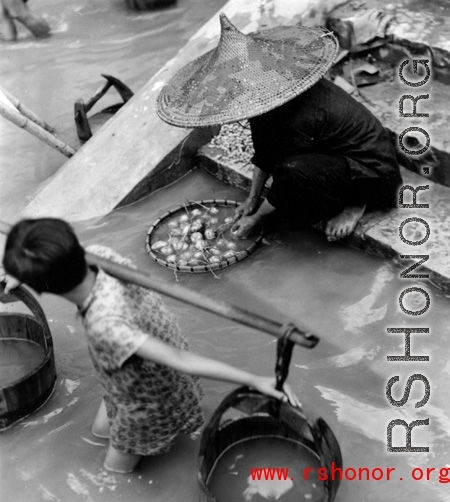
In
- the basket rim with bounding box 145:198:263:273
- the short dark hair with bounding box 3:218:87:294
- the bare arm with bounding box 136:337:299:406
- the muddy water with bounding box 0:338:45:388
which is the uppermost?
the short dark hair with bounding box 3:218:87:294

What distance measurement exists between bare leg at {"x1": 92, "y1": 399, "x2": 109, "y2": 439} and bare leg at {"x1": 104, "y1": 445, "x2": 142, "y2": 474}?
0.14 meters

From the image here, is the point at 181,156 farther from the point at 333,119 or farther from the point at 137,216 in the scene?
the point at 333,119

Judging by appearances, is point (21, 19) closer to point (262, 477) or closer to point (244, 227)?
point (244, 227)

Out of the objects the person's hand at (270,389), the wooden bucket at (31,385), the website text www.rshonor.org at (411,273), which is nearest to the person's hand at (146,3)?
the website text www.rshonor.org at (411,273)

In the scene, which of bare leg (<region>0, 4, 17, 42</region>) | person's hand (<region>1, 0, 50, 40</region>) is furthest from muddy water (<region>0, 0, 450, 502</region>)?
bare leg (<region>0, 4, 17, 42</region>)

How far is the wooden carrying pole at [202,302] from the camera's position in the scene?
2.14 metres

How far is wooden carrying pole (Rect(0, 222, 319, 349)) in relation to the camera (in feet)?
7.02

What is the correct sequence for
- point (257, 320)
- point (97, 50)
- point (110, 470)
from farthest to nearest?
point (97, 50) < point (110, 470) < point (257, 320)

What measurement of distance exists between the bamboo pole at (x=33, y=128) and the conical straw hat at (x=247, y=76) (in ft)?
4.13

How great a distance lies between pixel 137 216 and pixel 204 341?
1.25 metres

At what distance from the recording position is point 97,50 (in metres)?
A: 6.50

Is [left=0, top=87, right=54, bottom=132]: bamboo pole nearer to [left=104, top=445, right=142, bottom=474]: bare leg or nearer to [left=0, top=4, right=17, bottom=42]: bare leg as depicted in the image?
[left=0, top=4, right=17, bottom=42]: bare leg

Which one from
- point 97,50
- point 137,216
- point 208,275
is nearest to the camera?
point 208,275

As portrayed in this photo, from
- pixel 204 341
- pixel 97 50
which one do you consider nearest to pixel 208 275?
pixel 204 341
